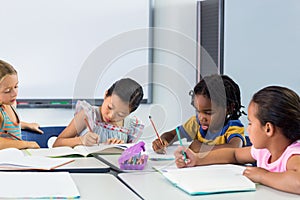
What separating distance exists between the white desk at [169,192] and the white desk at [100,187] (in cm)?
3

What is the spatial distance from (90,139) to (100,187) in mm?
594

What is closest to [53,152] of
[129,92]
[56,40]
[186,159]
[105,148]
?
[105,148]

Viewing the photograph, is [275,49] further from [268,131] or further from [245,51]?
[268,131]

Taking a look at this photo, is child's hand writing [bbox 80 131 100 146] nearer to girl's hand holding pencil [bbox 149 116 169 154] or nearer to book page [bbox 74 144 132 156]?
book page [bbox 74 144 132 156]

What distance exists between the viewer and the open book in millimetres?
1683

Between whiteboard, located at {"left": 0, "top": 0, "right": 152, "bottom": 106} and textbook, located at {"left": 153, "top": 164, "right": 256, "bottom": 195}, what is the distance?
5.81 ft

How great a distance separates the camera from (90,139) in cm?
181

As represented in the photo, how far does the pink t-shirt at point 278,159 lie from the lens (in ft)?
4.18

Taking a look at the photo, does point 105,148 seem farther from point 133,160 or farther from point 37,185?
point 37,185

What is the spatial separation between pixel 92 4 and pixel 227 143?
1.93 metres

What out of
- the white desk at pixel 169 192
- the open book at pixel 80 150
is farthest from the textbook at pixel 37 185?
the open book at pixel 80 150

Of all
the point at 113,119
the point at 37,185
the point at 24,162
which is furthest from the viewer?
the point at 113,119

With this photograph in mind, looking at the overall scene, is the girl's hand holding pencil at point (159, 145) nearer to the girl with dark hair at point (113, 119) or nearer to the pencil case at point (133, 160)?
the girl with dark hair at point (113, 119)

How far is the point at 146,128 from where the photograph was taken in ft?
5.85
